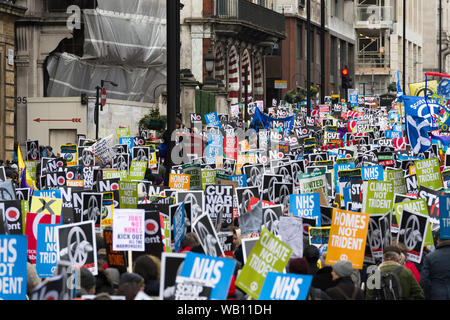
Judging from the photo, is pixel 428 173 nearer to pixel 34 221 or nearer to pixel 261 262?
pixel 34 221

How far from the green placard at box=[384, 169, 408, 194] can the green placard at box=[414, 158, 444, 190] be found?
24 centimetres

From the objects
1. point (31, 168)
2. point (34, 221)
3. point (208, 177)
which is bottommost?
point (34, 221)

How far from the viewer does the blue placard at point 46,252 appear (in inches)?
415

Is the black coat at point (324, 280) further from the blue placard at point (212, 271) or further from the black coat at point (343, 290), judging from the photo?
the blue placard at point (212, 271)

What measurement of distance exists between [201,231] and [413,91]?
14.0 metres

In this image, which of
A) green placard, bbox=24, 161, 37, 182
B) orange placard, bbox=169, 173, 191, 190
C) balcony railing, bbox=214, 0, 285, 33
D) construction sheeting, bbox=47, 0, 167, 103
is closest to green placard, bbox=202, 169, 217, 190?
orange placard, bbox=169, 173, 191, 190

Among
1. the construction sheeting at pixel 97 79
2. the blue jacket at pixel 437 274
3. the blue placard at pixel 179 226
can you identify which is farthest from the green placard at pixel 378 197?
the construction sheeting at pixel 97 79

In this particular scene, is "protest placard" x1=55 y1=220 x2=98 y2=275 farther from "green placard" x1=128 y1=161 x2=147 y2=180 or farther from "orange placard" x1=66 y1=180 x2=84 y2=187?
"green placard" x1=128 y1=161 x2=147 y2=180

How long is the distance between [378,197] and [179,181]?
4.42 metres

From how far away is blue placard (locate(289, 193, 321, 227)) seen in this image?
45.3 feet

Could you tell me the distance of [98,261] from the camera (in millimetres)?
11406

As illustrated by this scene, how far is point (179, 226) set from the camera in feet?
39.2

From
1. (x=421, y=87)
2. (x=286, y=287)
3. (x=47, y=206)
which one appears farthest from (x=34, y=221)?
(x=421, y=87)

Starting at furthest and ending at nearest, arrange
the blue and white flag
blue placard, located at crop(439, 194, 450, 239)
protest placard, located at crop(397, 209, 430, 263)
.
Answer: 1. the blue and white flag
2. protest placard, located at crop(397, 209, 430, 263)
3. blue placard, located at crop(439, 194, 450, 239)
